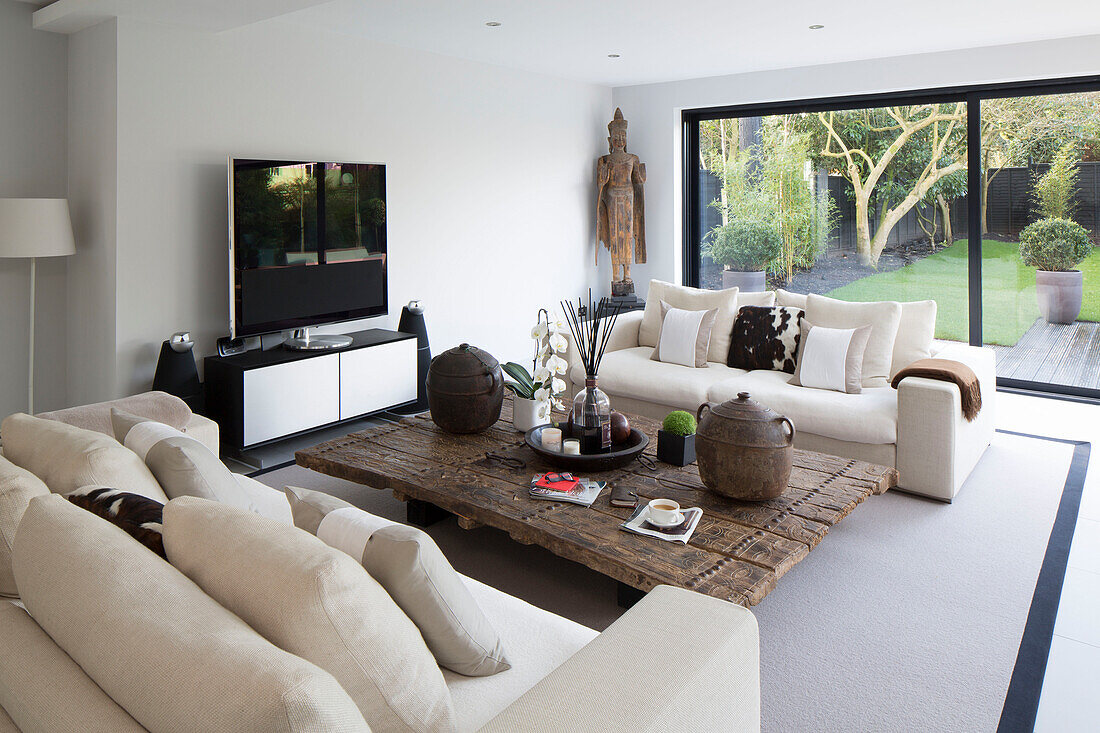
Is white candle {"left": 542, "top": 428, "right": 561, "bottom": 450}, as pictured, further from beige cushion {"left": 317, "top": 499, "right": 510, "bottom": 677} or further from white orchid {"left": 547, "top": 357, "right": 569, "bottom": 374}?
beige cushion {"left": 317, "top": 499, "right": 510, "bottom": 677}

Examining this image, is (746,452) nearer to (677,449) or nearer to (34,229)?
(677,449)

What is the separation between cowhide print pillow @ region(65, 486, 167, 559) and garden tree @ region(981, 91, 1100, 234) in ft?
19.9

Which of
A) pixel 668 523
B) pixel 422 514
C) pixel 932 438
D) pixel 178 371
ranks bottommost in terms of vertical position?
pixel 422 514

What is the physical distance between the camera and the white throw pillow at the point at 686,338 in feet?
15.8

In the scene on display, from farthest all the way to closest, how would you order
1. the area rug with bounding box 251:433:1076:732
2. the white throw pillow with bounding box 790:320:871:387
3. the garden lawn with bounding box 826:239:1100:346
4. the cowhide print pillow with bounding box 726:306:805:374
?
1. the garden lawn with bounding box 826:239:1100:346
2. the cowhide print pillow with bounding box 726:306:805:374
3. the white throw pillow with bounding box 790:320:871:387
4. the area rug with bounding box 251:433:1076:732

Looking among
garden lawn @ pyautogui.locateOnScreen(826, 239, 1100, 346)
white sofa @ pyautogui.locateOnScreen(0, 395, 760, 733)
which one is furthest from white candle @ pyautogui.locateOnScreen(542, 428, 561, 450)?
garden lawn @ pyautogui.locateOnScreen(826, 239, 1100, 346)

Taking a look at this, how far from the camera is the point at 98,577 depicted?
1.24 metres

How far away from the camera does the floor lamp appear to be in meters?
3.88

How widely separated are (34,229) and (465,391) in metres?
2.32

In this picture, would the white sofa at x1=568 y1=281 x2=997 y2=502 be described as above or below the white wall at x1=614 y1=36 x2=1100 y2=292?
below

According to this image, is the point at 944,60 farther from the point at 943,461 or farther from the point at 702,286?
the point at 943,461

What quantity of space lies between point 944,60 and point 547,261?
332 cm

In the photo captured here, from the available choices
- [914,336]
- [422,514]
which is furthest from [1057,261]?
[422,514]

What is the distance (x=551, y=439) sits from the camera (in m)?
3.22
